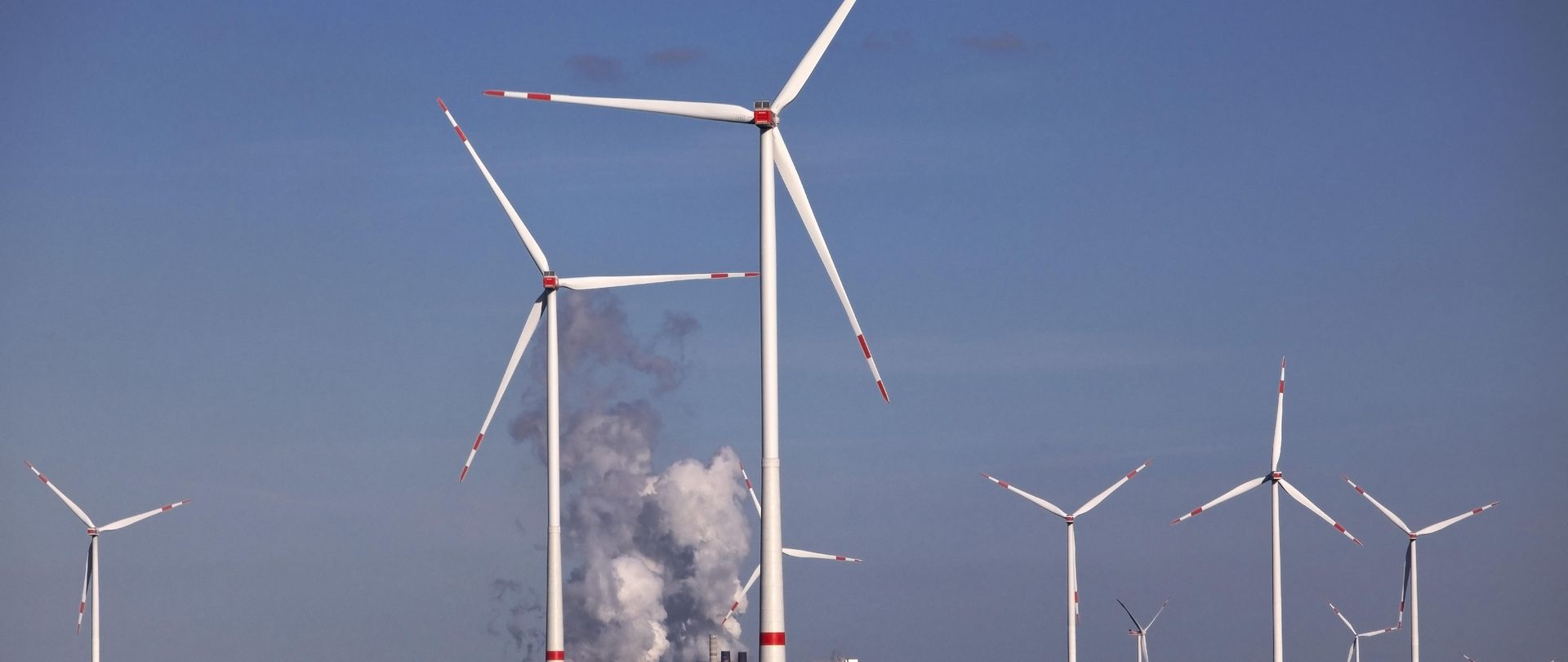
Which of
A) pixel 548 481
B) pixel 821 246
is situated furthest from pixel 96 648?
pixel 821 246

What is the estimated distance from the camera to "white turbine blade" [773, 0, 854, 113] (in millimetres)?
74000

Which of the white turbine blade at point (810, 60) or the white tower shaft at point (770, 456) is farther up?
the white turbine blade at point (810, 60)

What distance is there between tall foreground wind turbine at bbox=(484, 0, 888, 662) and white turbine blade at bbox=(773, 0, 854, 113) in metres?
0.03

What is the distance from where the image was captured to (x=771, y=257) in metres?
69.4

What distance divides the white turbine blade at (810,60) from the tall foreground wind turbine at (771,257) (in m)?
0.03

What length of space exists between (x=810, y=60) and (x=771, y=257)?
9086 mm

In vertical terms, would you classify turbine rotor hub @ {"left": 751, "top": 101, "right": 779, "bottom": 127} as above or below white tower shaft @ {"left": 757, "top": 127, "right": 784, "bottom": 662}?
above

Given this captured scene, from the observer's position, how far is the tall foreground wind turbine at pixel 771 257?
67.2m

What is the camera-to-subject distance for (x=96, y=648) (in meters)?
146

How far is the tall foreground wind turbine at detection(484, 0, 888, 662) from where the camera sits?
67.2 meters

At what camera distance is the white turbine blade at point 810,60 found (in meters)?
74.0

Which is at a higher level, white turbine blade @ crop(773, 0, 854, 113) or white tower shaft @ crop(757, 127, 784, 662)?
white turbine blade @ crop(773, 0, 854, 113)

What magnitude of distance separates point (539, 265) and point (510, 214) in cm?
280

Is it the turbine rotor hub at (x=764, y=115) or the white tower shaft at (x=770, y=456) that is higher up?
the turbine rotor hub at (x=764, y=115)
